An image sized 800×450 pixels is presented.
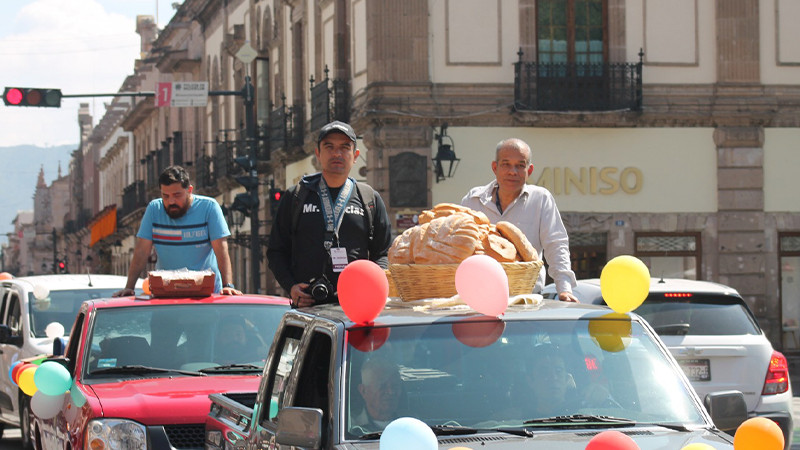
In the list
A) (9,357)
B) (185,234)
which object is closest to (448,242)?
(185,234)

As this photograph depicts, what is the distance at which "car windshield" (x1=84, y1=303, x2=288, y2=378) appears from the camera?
8195mm

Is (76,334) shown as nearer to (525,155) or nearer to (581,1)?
(525,155)

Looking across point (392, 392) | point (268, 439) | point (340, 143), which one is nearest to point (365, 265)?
point (392, 392)

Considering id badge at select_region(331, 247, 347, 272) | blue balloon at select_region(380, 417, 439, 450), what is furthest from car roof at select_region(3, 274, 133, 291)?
blue balloon at select_region(380, 417, 439, 450)

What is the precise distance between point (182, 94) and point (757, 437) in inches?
906

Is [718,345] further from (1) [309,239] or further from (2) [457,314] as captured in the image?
(2) [457,314]

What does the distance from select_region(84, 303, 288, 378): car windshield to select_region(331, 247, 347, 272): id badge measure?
1091 millimetres

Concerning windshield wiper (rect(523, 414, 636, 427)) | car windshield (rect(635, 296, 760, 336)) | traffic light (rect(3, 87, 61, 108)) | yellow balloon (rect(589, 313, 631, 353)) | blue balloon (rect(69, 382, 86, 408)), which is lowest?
blue balloon (rect(69, 382, 86, 408))

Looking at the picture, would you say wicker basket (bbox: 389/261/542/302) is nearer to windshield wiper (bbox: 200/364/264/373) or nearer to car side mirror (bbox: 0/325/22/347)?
windshield wiper (bbox: 200/364/264/373)

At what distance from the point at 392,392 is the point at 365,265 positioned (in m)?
0.52

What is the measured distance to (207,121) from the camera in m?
46.2

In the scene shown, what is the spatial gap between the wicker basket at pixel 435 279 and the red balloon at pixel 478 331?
16.5 inches

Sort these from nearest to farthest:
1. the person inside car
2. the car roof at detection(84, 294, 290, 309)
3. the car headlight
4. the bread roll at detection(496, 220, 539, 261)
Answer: the person inside car, the bread roll at detection(496, 220, 539, 261), the car headlight, the car roof at detection(84, 294, 290, 309)

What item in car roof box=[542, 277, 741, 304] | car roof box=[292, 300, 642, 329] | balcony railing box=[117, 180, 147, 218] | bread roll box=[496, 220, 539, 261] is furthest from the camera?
balcony railing box=[117, 180, 147, 218]
